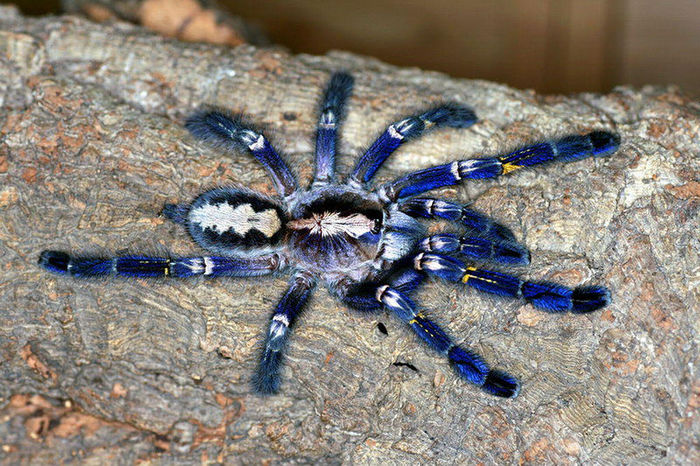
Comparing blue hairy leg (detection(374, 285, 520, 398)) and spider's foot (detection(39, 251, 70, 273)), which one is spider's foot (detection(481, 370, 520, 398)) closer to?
blue hairy leg (detection(374, 285, 520, 398))

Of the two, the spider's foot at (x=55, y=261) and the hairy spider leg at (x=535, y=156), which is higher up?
the hairy spider leg at (x=535, y=156)

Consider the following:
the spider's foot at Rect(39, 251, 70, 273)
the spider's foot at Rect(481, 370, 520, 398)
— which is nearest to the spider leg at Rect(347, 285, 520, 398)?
the spider's foot at Rect(481, 370, 520, 398)

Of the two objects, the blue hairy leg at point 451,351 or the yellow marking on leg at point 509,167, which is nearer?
the blue hairy leg at point 451,351

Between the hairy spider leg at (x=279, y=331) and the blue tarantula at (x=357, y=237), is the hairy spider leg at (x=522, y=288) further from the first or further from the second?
the hairy spider leg at (x=279, y=331)

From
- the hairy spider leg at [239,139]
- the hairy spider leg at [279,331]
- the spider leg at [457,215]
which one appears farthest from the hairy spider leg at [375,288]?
the hairy spider leg at [239,139]

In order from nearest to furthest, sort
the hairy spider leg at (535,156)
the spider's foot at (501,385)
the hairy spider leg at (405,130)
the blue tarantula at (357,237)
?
1. the spider's foot at (501,385)
2. the blue tarantula at (357,237)
3. the hairy spider leg at (535,156)
4. the hairy spider leg at (405,130)

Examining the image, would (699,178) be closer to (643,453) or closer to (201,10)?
(643,453)
